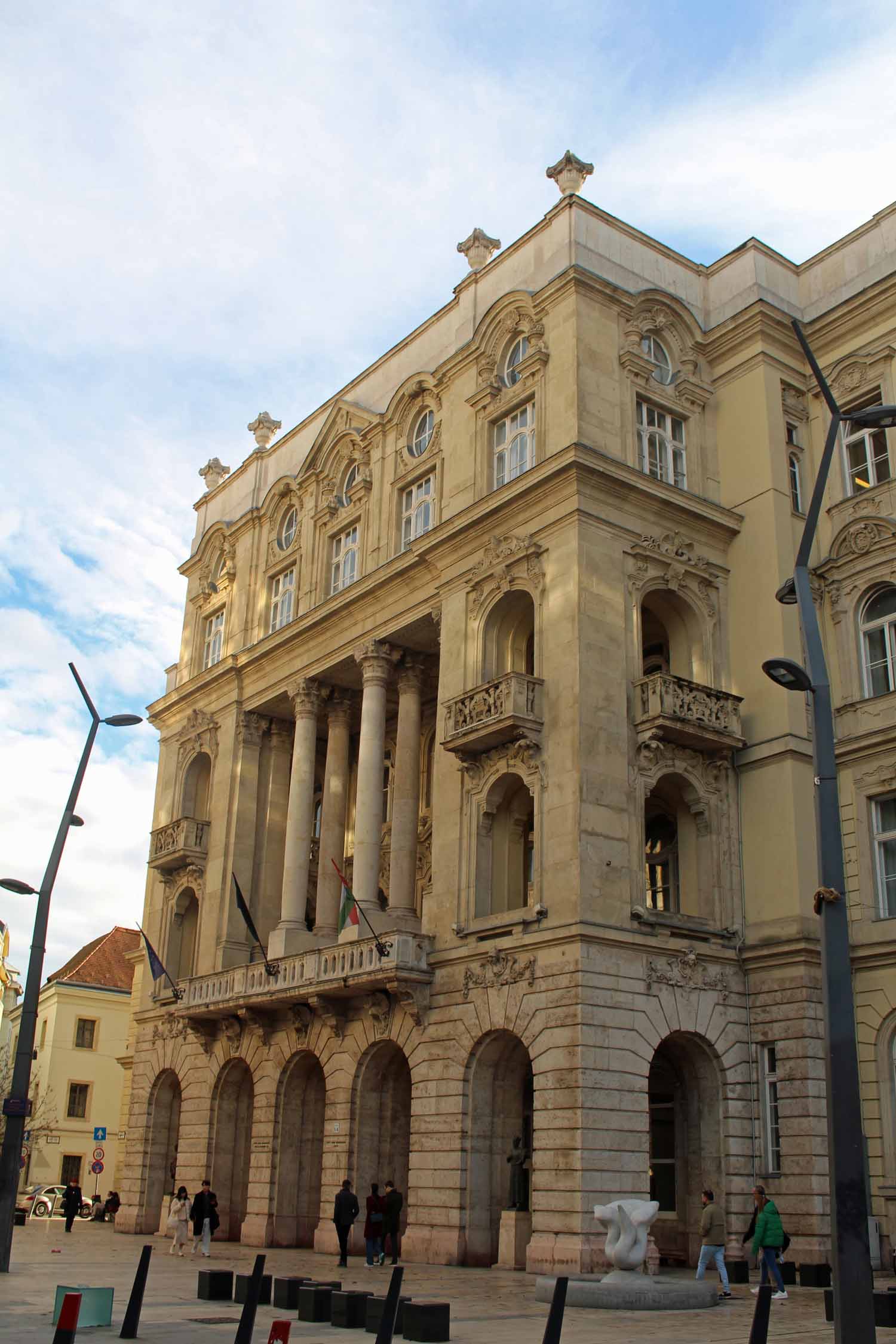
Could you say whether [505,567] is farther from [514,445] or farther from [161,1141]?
[161,1141]

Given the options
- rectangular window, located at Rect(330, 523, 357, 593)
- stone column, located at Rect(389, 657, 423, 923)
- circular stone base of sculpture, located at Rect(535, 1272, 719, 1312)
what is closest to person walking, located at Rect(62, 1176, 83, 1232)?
stone column, located at Rect(389, 657, 423, 923)

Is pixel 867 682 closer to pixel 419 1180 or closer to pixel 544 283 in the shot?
pixel 544 283

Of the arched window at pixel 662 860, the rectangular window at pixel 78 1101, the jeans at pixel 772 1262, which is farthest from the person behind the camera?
the rectangular window at pixel 78 1101

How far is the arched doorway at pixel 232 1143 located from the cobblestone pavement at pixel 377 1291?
28.6 ft

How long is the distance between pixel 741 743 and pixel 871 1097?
8380 millimetres

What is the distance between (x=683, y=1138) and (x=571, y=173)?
25.0m

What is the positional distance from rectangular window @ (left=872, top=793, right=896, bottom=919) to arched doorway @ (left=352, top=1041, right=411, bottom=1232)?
40.5ft

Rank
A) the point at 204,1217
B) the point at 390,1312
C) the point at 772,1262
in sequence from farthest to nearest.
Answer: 1. the point at 204,1217
2. the point at 772,1262
3. the point at 390,1312

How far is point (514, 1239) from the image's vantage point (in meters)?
27.7

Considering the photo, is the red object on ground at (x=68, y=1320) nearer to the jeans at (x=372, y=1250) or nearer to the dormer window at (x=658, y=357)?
the jeans at (x=372, y=1250)

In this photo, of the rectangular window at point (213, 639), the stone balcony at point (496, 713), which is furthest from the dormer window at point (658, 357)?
the rectangular window at point (213, 639)

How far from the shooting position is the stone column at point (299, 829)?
1545 inches

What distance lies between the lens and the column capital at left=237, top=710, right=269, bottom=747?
147 feet

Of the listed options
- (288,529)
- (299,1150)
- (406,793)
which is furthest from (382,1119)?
(288,529)
